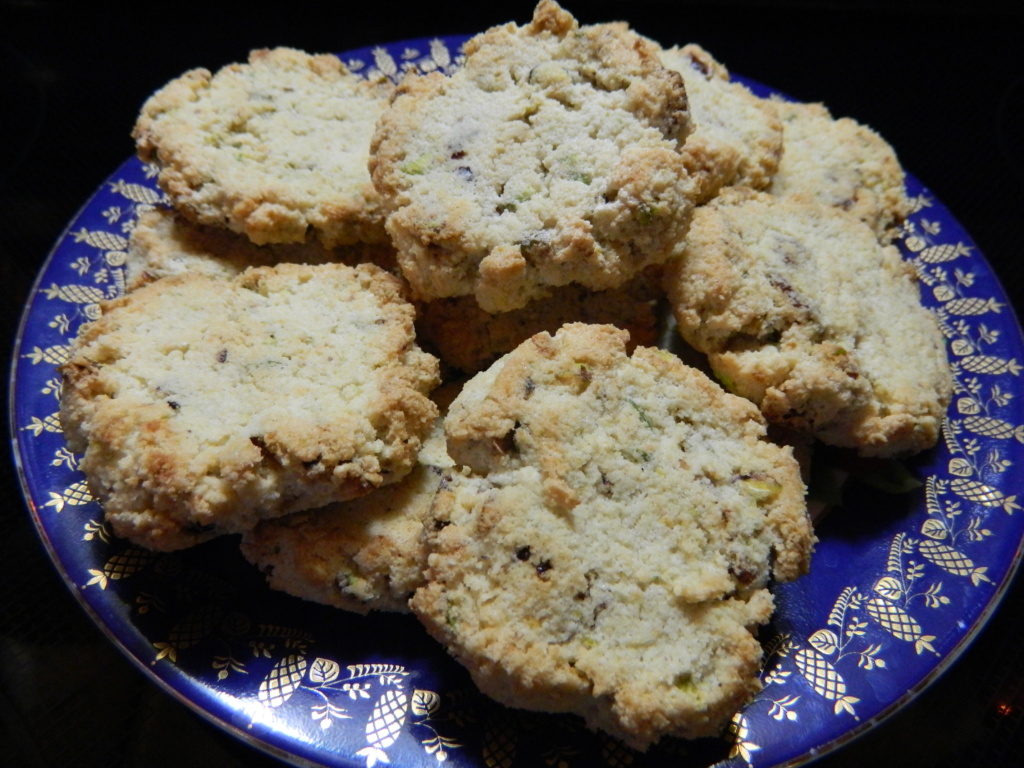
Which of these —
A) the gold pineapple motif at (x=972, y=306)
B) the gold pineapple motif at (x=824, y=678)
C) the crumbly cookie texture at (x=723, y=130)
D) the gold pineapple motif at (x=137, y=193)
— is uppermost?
the crumbly cookie texture at (x=723, y=130)

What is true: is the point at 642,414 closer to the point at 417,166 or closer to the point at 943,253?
the point at 417,166

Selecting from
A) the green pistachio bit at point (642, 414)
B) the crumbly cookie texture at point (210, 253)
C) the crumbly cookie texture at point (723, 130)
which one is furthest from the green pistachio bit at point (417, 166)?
the green pistachio bit at point (642, 414)

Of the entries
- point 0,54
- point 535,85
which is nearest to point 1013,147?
point 535,85

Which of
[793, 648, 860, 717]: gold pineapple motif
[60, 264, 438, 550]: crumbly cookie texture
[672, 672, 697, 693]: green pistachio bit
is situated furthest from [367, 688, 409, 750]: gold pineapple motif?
[793, 648, 860, 717]: gold pineapple motif

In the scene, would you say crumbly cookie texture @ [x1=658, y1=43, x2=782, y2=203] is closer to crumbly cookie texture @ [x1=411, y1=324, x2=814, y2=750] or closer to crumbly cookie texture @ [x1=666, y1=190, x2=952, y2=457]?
crumbly cookie texture @ [x1=666, y1=190, x2=952, y2=457]

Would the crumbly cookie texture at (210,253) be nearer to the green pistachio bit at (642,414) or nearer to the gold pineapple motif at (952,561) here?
the green pistachio bit at (642,414)

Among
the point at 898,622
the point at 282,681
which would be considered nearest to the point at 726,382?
the point at 898,622
